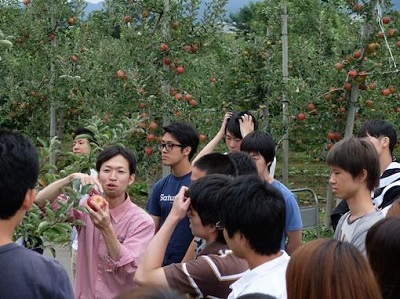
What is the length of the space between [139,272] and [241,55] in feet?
20.3

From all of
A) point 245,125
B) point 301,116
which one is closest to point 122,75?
point 301,116

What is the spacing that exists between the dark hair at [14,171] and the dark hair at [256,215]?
2.62 feet

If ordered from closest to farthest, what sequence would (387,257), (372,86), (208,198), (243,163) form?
(387,257)
(208,198)
(243,163)
(372,86)

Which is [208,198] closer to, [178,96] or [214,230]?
[214,230]

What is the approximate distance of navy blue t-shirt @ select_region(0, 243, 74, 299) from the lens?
7.19 feet

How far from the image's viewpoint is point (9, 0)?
980 cm

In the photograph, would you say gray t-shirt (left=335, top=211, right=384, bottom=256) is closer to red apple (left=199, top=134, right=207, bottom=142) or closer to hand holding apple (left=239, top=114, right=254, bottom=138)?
hand holding apple (left=239, top=114, right=254, bottom=138)

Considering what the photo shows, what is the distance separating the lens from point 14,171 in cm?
223

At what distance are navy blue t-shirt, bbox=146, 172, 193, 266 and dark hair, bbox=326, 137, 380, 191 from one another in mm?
1042

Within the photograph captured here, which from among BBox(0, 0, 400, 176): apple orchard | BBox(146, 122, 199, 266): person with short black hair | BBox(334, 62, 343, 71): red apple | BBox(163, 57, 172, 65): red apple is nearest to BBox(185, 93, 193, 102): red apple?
BBox(0, 0, 400, 176): apple orchard

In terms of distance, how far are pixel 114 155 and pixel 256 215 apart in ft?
4.20

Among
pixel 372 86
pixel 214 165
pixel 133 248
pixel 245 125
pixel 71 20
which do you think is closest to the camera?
pixel 133 248

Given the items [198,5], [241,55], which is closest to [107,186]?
[198,5]

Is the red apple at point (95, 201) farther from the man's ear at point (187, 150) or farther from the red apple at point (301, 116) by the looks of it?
the red apple at point (301, 116)
